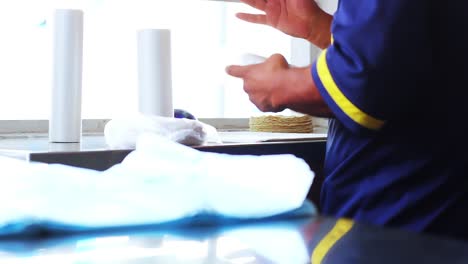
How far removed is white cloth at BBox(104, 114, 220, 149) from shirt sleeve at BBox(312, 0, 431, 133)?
0.48 meters

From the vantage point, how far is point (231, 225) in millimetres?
720

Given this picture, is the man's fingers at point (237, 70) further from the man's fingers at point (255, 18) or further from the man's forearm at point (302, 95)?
the man's fingers at point (255, 18)

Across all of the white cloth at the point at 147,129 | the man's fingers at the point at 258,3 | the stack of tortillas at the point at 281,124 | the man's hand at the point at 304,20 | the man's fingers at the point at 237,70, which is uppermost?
the man's fingers at the point at 258,3

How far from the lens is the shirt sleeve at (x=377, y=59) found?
33.0 inches

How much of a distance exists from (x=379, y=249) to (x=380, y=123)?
354 millimetres

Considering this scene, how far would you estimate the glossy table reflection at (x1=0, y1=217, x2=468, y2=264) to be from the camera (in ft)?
1.79

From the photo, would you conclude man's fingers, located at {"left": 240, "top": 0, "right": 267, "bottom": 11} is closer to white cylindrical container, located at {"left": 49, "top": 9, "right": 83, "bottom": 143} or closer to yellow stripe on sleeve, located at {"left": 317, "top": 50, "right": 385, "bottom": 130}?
white cylindrical container, located at {"left": 49, "top": 9, "right": 83, "bottom": 143}

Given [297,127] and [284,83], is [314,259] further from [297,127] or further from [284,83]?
[297,127]

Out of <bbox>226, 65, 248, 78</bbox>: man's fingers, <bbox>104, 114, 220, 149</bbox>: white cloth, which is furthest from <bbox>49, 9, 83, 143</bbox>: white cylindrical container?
<bbox>226, 65, 248, 78</bbox>: man's fingers

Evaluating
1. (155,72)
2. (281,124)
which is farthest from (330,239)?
(281,124)

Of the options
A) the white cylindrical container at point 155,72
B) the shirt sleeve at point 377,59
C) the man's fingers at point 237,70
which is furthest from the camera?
the white cylindrical container at point 155,72

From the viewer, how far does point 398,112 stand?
0.89m

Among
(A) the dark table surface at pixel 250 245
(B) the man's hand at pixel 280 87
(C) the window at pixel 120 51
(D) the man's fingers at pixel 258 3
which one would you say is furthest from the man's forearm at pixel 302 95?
(C) the window at pixel 120 51

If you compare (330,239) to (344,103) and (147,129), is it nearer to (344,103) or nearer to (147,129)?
(344,103)
